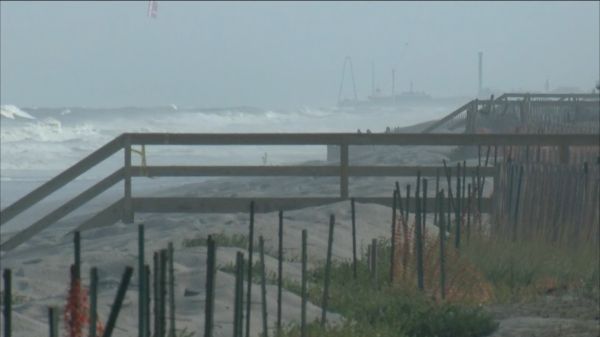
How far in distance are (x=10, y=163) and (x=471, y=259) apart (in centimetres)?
3060

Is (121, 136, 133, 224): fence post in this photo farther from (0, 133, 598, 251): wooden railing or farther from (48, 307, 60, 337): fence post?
(48, 307, 60, 337): fence post

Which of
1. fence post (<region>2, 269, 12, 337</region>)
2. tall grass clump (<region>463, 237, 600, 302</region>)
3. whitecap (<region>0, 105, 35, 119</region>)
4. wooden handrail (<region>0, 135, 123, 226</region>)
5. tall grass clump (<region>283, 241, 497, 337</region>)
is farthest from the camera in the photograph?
whitecap (<region>0, 105, 35, 119</region>)

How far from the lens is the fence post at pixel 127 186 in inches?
578

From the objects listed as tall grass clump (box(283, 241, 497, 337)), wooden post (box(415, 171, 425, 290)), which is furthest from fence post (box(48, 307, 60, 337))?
wooden post (box(415, 171, 425, 290))

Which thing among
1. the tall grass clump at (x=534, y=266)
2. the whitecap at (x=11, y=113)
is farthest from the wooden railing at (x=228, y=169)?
the whitecap at (x=11, y=113)

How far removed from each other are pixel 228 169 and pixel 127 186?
1.13 m

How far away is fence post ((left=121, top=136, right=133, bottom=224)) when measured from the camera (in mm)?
14680

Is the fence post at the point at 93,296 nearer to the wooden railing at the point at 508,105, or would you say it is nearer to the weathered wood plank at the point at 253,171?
the weathered wood plank at the point at 253,171

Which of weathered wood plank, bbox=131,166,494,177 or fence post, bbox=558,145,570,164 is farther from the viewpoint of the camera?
fence post, bbox=558,145,570,164

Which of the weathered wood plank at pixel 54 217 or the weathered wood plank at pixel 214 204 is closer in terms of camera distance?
the weathered wood plank at pixel 54 217

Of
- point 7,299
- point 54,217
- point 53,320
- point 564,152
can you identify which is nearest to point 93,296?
point 53,320

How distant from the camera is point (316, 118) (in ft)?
247

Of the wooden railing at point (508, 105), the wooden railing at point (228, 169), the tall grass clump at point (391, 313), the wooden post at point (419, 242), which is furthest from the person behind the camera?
the wooden railing at point (508, 105)

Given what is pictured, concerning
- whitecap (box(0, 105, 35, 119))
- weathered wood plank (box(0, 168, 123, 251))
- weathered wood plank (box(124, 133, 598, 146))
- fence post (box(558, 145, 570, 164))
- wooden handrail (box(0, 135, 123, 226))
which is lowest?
whitecap (box(0, 105, 35, 119))
